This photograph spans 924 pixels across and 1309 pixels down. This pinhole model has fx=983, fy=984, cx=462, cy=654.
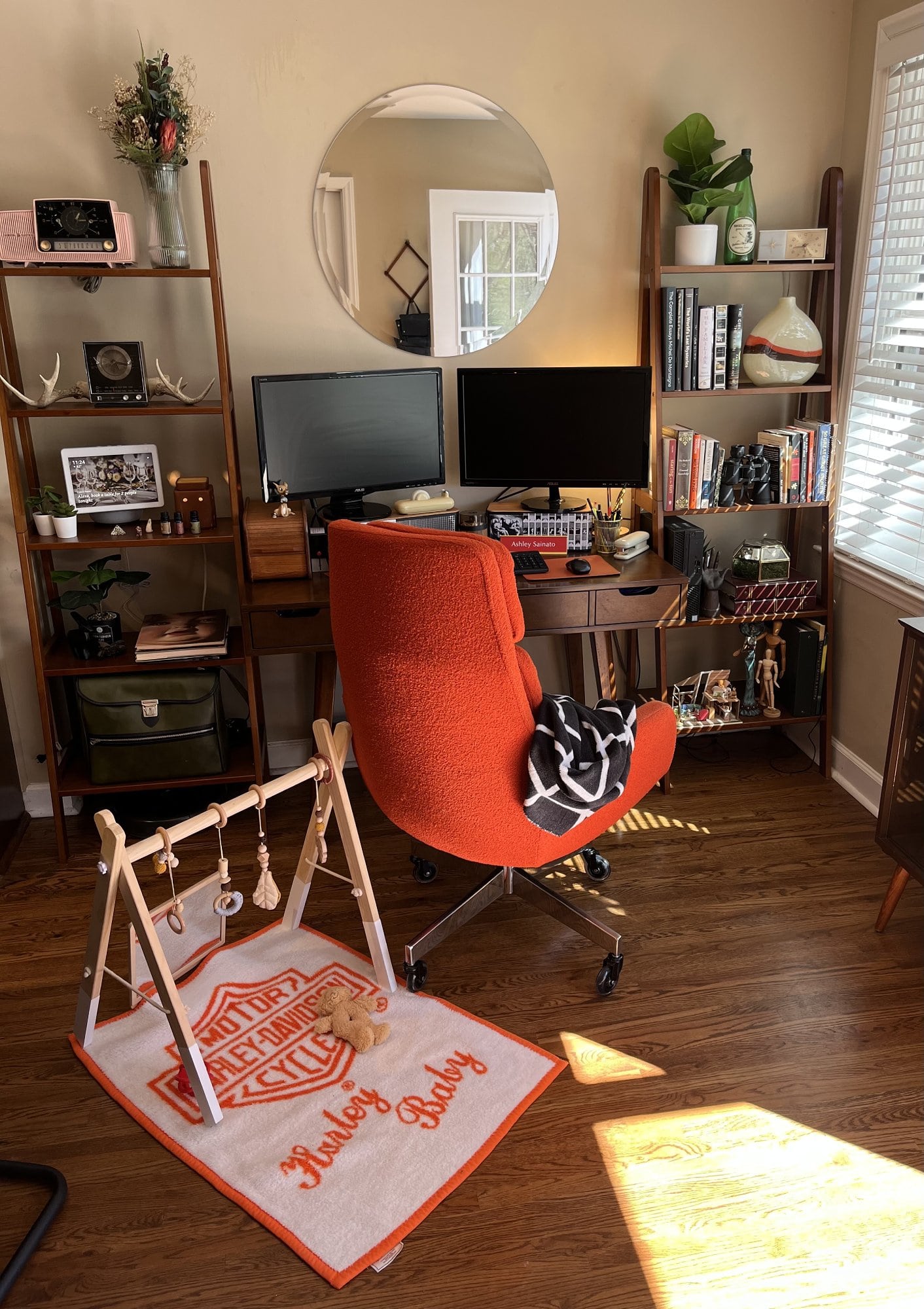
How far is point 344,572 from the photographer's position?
6.37 feet

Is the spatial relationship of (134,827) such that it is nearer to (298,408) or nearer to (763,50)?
(298,408)

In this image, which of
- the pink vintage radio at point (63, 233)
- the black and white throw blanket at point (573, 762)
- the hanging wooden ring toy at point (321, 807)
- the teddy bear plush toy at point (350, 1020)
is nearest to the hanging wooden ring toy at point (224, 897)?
the hanging wooden ring toy at point (321, 807)

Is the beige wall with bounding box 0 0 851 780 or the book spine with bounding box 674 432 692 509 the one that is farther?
the book spine with bounding box 674 432 692 509

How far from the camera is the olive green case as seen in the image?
2.73m

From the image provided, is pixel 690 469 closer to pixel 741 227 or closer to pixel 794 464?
pixel 794 464

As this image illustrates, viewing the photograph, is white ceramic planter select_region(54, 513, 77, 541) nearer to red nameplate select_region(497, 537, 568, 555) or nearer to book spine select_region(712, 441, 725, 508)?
red nameplate select_region(497, 537, 568, 555)

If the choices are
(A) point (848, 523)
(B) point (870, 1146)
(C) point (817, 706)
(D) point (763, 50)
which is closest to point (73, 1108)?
(B) point (870, 1146)

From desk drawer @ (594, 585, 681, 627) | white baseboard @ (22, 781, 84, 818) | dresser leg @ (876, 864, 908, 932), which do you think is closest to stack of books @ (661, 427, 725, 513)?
desk drawer @ (594, 585, 681, 627)

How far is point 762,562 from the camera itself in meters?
3.09

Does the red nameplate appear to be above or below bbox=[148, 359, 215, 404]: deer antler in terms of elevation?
below

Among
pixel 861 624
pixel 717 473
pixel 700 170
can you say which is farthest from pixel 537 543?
pixel 700 170

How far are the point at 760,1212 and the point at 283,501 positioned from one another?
197 cm

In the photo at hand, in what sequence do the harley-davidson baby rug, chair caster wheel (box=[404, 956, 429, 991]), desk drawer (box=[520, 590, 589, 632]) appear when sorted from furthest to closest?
desk drawer (box=[520, 590, 589, 632]), chair caster wheel (box=[404, 956, 429, 991]), the harley-davidson baby rug

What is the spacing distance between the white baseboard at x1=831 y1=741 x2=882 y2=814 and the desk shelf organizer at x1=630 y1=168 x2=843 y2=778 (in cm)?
3
